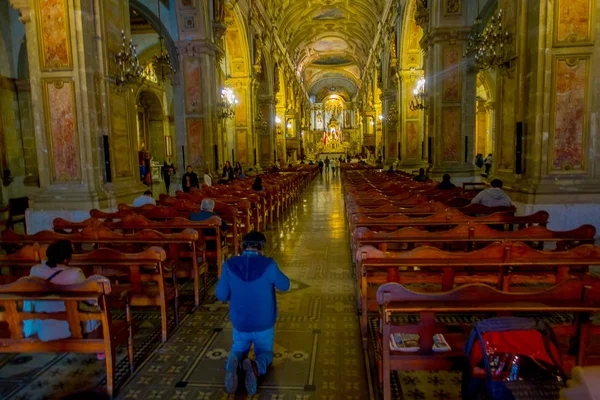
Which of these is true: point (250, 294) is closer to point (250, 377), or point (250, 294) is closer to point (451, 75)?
point (250, 377)

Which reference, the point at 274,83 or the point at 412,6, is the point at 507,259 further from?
the point at 274,83

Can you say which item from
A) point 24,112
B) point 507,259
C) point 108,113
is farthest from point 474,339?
point 24,112

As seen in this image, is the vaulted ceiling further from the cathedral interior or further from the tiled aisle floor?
the tiled aisle floor

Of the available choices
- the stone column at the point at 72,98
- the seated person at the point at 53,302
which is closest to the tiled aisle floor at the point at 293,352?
the seated person at the point at 53,302

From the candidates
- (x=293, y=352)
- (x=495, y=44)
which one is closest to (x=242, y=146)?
(x=495, y=44)

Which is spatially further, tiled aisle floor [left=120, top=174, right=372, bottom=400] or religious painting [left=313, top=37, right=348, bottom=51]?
religious painting [left=313, top=37, right=348, bottom=51]

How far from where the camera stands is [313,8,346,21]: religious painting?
103 feet

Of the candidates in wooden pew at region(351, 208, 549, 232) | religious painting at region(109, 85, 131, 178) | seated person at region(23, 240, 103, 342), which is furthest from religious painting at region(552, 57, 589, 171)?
religious painting at region(109, 85, 131, 178)

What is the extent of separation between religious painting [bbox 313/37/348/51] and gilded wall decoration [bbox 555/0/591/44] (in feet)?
112

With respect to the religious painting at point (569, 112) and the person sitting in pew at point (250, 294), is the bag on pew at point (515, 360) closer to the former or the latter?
the person sitting in pew at point (250, 294)

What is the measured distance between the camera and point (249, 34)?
2023 cm

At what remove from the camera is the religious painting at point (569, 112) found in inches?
279

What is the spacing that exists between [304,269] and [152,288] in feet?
8.88

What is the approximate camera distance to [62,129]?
25.2ft
